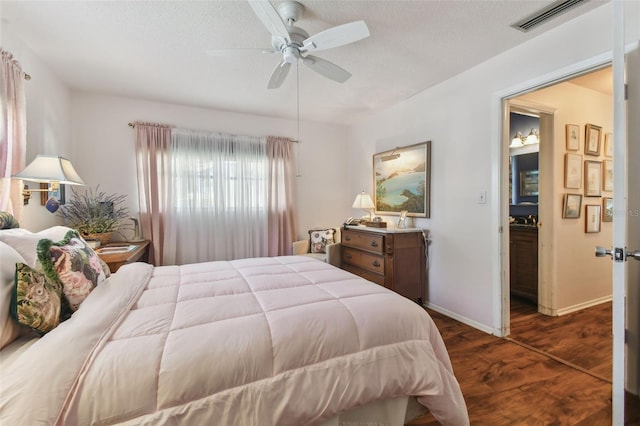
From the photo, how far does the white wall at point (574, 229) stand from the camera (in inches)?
117

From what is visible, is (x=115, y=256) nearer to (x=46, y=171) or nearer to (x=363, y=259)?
(x=46, y=171)

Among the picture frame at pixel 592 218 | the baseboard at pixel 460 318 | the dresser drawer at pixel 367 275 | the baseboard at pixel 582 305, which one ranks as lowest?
the baseboard at pixel 460 318

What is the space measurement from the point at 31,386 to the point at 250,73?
2732 millimetres

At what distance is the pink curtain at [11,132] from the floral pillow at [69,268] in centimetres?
89

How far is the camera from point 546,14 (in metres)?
1.91

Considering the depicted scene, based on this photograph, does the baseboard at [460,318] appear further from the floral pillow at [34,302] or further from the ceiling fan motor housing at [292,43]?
the floral pillow at [34,302]

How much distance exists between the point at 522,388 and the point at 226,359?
195 cm

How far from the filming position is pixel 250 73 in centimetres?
277

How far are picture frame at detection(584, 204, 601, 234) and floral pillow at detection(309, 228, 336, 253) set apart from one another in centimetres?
302

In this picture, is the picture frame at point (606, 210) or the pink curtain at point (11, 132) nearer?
the pink curtain at point (11, 132)

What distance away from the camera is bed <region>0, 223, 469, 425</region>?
88 cm

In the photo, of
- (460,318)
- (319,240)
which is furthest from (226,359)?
(319,240)

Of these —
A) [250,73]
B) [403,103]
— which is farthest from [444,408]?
[403,103]

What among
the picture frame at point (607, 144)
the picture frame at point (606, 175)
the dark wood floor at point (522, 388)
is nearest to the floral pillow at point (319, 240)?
the dark wood floor at point (522, 388)
